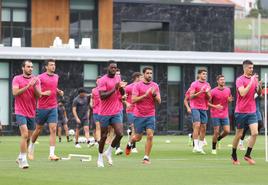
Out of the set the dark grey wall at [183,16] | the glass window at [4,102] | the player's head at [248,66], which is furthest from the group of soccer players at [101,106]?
the dark grey wall at [183,16]

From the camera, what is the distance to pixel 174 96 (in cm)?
5134

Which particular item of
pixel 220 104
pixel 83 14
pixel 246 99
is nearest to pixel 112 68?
pixel 246 99

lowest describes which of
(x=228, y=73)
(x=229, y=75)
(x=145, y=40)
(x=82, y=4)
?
(x=229, y=75)

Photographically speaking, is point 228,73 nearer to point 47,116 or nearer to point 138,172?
point 47,116

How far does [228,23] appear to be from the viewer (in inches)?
2318

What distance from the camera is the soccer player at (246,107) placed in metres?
22.4

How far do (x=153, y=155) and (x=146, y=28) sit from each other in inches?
1231

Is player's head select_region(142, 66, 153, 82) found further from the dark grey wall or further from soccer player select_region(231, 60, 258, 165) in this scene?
the dark grey wall

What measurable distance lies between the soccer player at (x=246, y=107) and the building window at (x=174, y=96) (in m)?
28.3

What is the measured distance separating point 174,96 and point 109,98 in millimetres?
29599

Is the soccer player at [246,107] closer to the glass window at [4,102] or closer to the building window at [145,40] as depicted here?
the glass window at [4,102]

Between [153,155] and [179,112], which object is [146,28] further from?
[153,155]

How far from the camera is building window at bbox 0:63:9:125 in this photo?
4728 centimetres

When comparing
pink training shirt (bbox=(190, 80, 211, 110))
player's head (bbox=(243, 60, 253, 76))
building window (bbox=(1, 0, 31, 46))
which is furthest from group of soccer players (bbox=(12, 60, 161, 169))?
building window (bbox=(1, 0, 31, 46))
